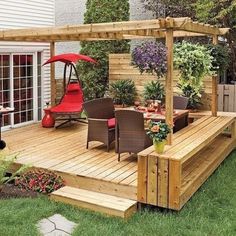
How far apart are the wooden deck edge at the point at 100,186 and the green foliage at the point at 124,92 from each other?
192 inches

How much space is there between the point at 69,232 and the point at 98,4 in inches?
386

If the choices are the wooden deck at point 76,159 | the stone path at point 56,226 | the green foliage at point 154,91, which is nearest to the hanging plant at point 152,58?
the wooden deck at point 76,159

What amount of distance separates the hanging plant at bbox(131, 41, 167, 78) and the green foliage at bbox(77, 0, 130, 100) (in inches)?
273

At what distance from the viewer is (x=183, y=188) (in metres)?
5.78

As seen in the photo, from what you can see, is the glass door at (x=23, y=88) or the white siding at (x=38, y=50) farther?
the glass door at (x=23, y=88)

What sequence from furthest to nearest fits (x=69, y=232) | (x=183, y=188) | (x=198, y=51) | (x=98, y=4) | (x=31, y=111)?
(x=98, y=4) < (x=31, y=111) < (x=198, y=51) < (x=183, y=188) < (x=69, y=232)

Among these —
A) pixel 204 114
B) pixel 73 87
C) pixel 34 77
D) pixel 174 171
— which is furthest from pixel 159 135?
pixel 34 77

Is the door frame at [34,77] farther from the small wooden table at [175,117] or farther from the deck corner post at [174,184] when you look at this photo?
the deck corner post at [174,184]

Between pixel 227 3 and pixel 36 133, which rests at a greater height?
pixel 227 3

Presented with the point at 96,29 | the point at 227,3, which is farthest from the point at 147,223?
the point at 227,3

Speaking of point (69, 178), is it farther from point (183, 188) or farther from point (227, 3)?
point (227, 3)

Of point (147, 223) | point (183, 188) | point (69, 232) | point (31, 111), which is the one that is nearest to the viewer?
point (69, 232)

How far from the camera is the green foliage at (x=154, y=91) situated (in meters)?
10.5

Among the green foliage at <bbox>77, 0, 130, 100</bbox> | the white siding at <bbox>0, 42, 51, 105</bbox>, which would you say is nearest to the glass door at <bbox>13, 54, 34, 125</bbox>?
the white siding at <bbox>0, 42, 51, 105</bbox>
